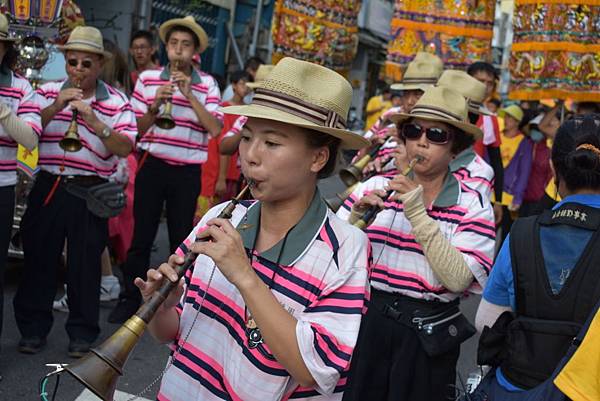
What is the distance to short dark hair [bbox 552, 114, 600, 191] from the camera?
3.02 m

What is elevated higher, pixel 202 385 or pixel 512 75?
pixel 512 75

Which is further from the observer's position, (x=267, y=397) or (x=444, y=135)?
(x=444, y=135)

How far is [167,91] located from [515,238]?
360cm

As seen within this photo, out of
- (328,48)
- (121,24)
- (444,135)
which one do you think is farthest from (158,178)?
(121,24)

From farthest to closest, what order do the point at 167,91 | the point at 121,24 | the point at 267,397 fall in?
the point at 121,24 → the point at 167,91 → the point at 267,397

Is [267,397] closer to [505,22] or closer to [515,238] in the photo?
[515,238]

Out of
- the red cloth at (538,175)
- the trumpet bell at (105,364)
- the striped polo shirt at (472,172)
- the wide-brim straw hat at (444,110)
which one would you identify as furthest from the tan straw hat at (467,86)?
the red cloth at (538,175)

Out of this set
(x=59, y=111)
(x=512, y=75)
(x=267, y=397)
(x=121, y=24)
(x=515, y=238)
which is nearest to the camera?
(x=267, y=397)

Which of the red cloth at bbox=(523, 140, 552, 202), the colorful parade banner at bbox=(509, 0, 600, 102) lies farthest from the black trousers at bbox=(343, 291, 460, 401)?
the red cloth at bbox=(523, 140, 552, 202)

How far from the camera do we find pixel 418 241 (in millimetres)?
3494

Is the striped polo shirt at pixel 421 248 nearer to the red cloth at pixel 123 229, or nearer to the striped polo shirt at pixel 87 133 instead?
the striped polo shirt at pixel 87 133

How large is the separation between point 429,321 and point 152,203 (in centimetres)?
325

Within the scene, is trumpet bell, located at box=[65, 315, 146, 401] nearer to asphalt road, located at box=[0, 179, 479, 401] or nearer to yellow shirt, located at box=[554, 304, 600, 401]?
yellow shirt, located at box=[554, 304, 600, 401]

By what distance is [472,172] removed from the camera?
4508 mm
